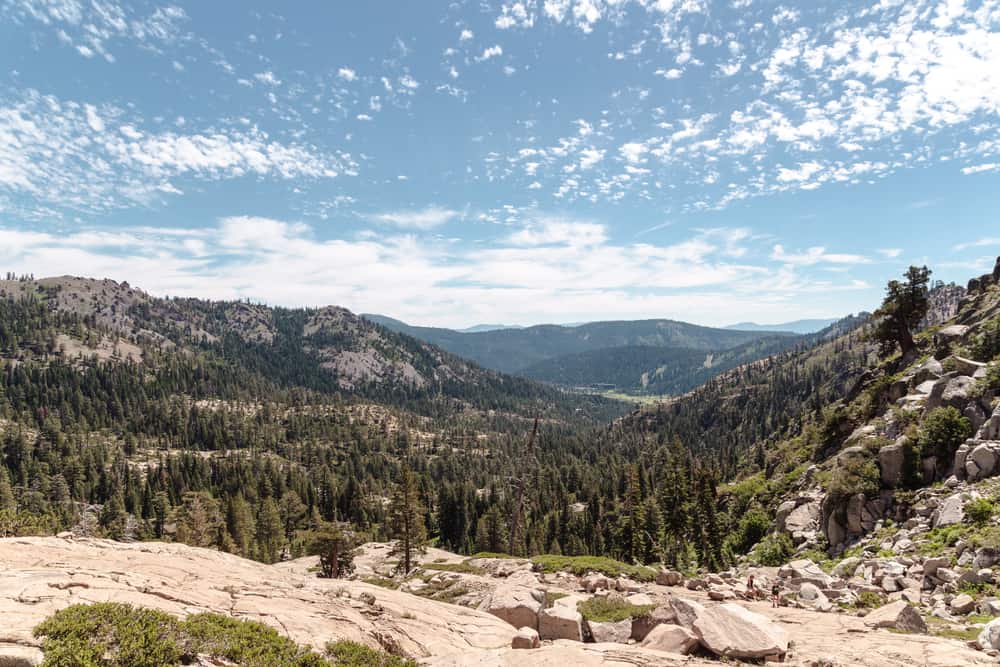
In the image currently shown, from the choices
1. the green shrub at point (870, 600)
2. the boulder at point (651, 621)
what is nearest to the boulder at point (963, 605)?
the green shrub at point (870, 600)

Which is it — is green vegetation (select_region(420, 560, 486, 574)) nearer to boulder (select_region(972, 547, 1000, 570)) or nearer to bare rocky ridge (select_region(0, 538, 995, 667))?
bare rocky ridge (select_region(0, 538, 995, 667))

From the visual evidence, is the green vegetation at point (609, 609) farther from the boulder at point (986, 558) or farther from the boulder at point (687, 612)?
the boulder at point (986, 558)

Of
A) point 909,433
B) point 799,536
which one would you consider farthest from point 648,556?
point 909,433

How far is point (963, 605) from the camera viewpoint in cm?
1861

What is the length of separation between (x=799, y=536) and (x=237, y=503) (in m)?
122

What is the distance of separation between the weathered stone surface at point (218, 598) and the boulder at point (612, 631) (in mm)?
4127

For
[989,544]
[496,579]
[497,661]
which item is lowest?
[496,579]

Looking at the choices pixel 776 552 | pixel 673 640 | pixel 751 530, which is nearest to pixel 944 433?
pixel 776 552

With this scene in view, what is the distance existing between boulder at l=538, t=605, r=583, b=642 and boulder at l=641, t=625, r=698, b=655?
3540 mm

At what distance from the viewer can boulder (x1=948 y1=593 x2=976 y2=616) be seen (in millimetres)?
18531

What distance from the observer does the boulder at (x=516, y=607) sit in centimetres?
2334

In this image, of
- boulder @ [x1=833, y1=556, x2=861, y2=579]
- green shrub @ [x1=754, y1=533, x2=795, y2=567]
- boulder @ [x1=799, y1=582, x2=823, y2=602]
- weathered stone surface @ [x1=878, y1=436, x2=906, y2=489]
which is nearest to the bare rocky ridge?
boulder @ [x1=799, y1=582, x2=823, y2=602]

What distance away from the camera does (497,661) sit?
53.6ft

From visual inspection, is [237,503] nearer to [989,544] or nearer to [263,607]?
[263,607]
